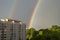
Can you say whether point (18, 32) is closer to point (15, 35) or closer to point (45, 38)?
point (15, 35)

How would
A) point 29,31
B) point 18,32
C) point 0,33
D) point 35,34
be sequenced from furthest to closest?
point 29,31 → point 35,34 → point 18,32 → point 0,33

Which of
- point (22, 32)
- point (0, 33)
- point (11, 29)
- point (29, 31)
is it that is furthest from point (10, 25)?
point (29, 31)

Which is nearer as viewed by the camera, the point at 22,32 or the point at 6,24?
the point at 6,24

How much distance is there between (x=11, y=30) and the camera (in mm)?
28109

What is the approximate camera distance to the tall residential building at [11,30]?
26452 mm

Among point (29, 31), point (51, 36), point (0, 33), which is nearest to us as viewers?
point (0, 33)

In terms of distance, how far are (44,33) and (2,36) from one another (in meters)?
10.1

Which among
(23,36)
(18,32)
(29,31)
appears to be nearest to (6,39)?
(18,32)

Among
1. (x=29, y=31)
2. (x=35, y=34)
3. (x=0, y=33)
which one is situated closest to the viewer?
(x=0, y=33)

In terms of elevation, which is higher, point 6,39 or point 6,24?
point 6,24

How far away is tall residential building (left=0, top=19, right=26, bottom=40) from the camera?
2645cm

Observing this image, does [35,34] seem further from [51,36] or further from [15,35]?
[15,35]

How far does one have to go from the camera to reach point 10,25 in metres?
27.9

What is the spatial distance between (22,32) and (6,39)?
18.1 feet
